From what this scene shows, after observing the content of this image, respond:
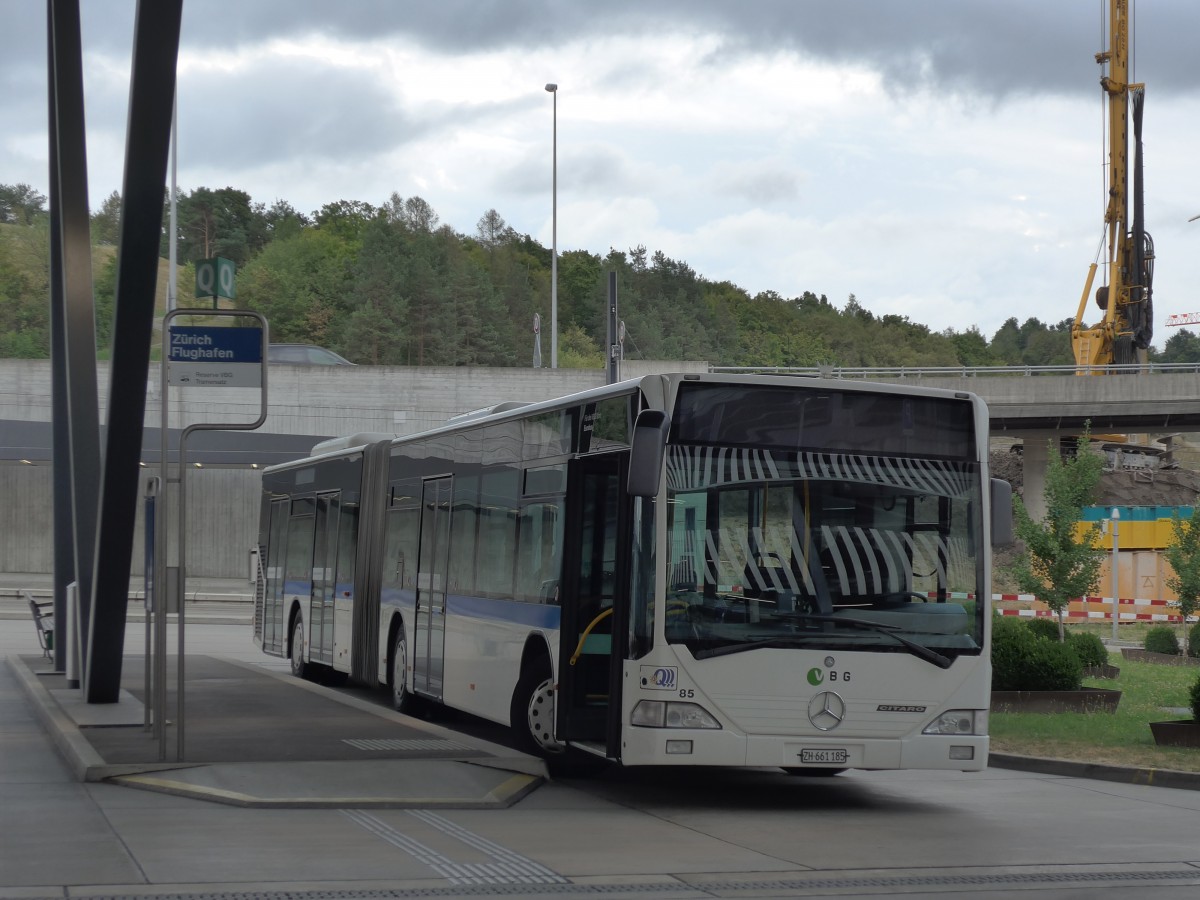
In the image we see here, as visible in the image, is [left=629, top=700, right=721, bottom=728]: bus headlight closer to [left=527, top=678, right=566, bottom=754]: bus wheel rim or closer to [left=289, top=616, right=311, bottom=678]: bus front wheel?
[left=527, top=678, right=566, bottom=754]: bus wheel rim

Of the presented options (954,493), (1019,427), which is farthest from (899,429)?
(1019,427)

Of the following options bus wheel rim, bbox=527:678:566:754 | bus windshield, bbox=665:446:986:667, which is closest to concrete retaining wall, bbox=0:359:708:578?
bus wheel rim, bbox=527:678:566:754

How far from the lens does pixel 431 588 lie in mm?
16328

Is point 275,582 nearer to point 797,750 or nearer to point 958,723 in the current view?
point 797,750

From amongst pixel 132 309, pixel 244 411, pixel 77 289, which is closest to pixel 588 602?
pixel 132 309

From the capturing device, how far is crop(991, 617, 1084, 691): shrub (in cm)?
1848

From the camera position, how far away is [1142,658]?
96.2ft

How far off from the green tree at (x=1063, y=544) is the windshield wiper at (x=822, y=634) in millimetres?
14160

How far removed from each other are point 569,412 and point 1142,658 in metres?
19.8

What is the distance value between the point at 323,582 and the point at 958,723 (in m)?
11.5

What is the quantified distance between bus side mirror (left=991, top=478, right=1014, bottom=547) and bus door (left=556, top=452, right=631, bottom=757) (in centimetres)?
277

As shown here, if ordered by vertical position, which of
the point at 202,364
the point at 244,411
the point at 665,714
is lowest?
the point at 665,714

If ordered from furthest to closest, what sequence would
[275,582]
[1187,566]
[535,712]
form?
1. [1187,566]
2. [275,582]
3. [535,712]

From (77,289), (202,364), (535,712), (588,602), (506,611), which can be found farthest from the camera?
(77,289)
